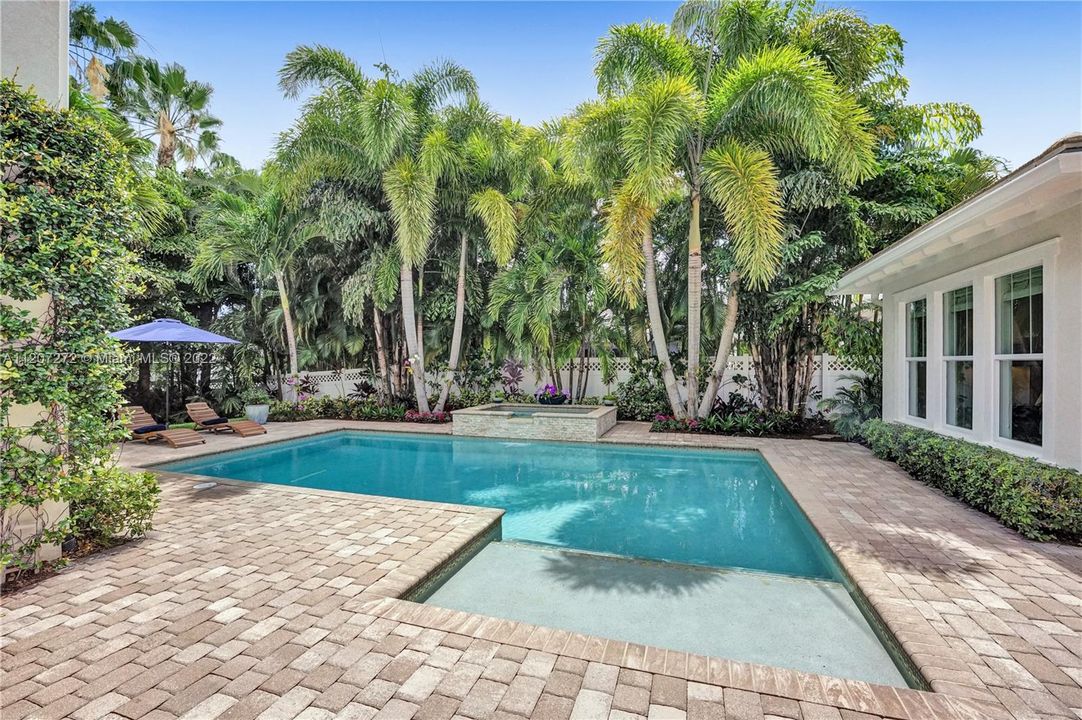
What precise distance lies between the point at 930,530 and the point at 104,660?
6.69 meters

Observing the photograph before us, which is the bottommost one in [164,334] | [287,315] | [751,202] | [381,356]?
[381,356]

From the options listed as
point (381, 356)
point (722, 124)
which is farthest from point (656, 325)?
point (381, 356)

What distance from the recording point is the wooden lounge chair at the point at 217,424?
11.8 meters

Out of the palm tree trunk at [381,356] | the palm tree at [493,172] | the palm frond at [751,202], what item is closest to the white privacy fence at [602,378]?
the palm tree trunk at [381,356]

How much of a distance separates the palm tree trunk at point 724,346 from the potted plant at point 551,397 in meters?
4.02

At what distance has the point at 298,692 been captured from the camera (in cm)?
252

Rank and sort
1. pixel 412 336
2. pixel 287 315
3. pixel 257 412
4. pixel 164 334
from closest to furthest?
pixel 164 334 < pixel 412 336 < pixel 257 412 < pixel 287 315

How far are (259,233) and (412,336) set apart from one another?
17.3ft

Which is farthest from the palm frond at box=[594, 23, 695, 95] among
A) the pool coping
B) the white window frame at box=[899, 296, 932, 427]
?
the pool coping

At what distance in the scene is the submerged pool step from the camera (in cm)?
321

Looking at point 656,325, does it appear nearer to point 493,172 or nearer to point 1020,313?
point 493,172

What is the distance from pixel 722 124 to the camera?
9828 mm

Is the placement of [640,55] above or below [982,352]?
above

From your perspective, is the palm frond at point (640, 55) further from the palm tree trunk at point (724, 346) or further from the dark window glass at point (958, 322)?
the dark window glass at point (958, 322)
